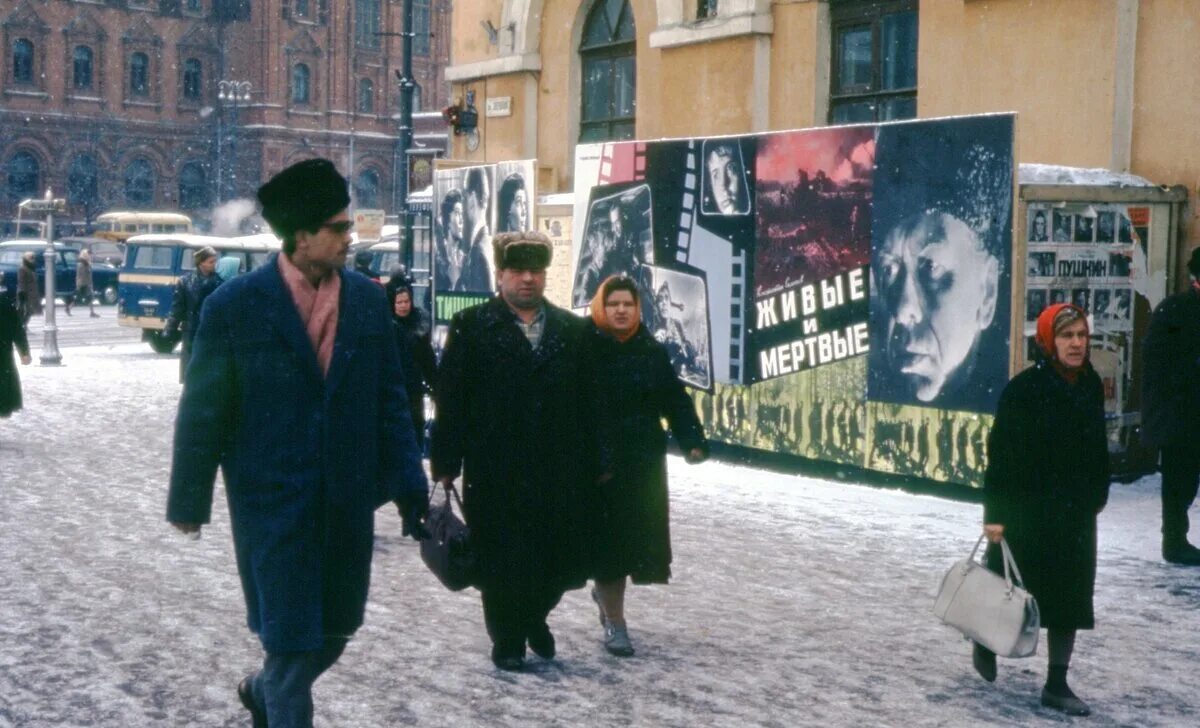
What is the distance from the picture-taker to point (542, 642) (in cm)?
695

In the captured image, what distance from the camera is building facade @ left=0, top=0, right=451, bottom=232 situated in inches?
2697

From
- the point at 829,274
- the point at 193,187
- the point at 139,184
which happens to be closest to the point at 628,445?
the point at 829,274

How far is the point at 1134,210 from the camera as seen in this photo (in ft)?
40.2

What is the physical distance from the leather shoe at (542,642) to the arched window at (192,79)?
70.8 m

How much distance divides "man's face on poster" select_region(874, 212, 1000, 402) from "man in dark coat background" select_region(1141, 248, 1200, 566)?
196 centimetres

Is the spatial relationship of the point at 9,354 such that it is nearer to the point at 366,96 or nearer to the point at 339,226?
the point at 339,226

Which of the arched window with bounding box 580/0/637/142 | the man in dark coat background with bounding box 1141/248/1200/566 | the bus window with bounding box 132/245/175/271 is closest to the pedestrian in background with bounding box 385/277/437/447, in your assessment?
the man in dark coat background with bounding box 1141/248/1200/566

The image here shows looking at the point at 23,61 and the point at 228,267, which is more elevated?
the point at 23,61

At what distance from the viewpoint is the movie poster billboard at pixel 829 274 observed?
37.7ft

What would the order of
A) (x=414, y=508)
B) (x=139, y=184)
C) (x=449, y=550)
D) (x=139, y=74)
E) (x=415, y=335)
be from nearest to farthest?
(x=414, y=508)
(x=449, y=550)
(x=415, y=335)
(x=139, y=184)
(x=139, y=74)

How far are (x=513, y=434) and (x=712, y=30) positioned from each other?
11492 millimetres

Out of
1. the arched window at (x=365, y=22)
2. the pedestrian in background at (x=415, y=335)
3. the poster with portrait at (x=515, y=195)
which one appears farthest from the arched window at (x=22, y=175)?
the pedestrian in background at (x=415, y=335)

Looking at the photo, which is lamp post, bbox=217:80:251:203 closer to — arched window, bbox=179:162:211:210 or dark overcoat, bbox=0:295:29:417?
arched window, bbox=179:162:211:210

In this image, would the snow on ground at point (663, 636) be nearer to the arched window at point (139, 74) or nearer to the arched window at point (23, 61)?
the arched window at point (23, 61)
